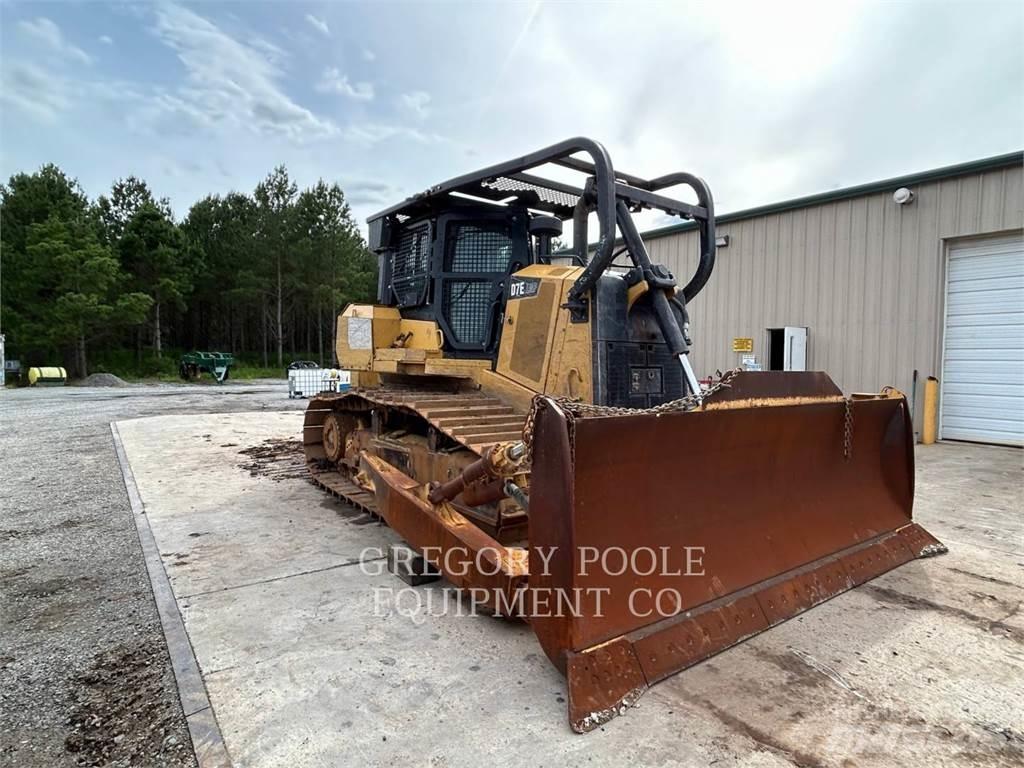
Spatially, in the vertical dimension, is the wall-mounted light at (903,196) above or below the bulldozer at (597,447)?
above

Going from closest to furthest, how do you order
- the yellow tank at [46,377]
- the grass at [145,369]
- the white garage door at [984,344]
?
the white garage door at [984,344] < the yellow tank at [46,377] < the grass at [145,369]

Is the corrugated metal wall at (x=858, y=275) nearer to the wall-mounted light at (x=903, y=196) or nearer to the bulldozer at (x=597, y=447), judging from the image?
the wall-mounted light at (x=903, y=196)

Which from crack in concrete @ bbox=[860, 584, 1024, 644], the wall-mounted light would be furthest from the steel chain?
the wall-mounted light

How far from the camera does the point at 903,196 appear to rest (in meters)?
9.09

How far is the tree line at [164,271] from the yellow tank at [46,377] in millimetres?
1885

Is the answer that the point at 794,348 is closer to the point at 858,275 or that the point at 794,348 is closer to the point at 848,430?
the point at 858,275

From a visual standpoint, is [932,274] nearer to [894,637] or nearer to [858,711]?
[894,637]

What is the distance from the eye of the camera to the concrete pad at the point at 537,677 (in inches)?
80.0

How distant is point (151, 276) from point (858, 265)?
31399 millimetres

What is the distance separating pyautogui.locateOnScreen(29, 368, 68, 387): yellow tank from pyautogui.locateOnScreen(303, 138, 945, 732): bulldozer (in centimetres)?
2419

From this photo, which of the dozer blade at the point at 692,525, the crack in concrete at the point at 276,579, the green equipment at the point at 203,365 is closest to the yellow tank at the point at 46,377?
the green equipment at the point at 203,365

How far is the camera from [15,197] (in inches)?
1079

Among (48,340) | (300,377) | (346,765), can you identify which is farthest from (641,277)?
(48,340)

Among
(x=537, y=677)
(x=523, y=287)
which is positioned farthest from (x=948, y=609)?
(x=523, y=287)
